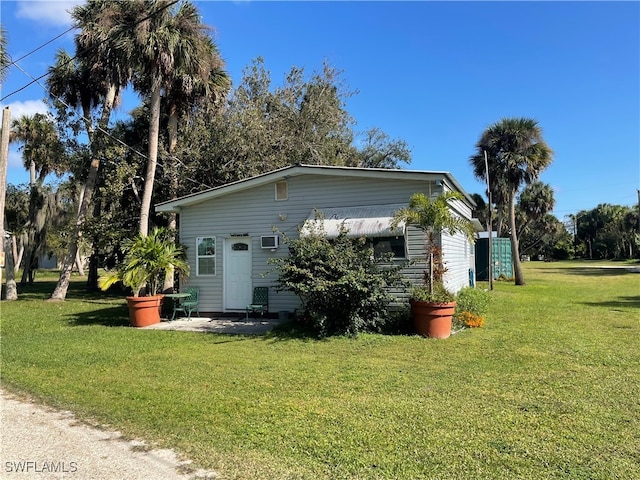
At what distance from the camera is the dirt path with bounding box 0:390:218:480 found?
10.4ft

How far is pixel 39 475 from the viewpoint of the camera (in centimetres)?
319

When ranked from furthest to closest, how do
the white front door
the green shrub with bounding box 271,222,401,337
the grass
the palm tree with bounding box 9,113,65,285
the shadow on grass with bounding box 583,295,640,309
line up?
1. the palm tree with bounding box 9,113,65,285
2. the shadow on grass with bounding box 583,295,640,309
3. the white front door
4. the green shrub with bounding box 271,222,401,337
5. the grass

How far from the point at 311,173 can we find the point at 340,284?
337 centimetres

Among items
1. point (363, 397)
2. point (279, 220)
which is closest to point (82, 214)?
point (279, 220)

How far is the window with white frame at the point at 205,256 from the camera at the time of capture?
463 inches

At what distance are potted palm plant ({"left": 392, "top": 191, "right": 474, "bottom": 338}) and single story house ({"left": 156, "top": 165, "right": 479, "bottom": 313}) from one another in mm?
506

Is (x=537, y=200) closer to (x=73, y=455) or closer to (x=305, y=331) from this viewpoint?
(x=305, y=331)

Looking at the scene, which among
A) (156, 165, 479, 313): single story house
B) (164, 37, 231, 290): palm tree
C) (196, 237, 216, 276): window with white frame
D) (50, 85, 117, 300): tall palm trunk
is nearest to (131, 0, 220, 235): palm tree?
(164, 37, 231, 290): palm tree

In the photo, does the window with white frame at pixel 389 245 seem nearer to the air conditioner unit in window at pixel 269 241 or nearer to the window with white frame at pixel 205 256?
the air conditioner unit in window at pixel 269 241

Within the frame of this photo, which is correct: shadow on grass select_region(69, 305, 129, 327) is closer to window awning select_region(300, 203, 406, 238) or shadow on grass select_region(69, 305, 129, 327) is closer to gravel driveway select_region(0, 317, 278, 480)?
window awning select_region(300, 203, 406, 238)

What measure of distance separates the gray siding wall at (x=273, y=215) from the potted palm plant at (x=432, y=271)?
0.53 metres

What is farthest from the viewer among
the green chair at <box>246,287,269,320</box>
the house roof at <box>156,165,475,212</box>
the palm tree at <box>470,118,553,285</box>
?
the palm tree at <box>470,118,553,285</box>

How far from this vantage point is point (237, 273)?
11.6 metres

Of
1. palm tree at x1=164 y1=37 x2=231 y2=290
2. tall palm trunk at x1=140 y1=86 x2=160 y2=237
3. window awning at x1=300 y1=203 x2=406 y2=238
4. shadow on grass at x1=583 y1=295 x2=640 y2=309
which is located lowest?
shadow on grass at x1=583 y1=295 x2=640 y2=309
